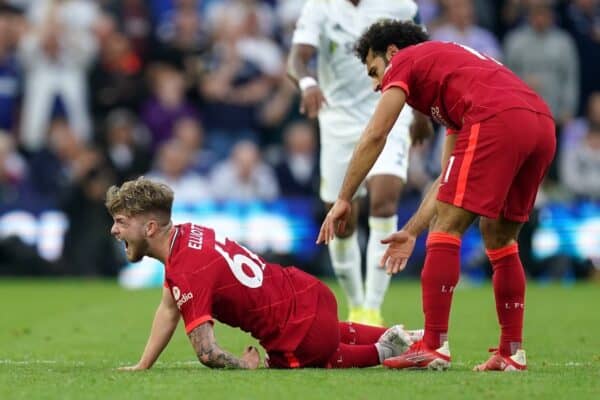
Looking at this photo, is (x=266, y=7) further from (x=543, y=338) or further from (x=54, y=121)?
(x=543, y=338)

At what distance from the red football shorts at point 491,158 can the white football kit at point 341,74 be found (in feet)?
10.8

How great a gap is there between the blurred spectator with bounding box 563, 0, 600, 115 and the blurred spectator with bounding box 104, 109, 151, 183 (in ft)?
21.3

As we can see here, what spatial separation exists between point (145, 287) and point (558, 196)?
5.48m

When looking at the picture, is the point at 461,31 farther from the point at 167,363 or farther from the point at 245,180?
the point at 167,363

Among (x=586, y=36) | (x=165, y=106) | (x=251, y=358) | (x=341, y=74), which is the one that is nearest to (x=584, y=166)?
(x=586, y=36)

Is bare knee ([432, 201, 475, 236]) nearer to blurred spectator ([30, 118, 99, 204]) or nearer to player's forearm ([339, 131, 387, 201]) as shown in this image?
player's forearm ([339, 131, 387, 201])

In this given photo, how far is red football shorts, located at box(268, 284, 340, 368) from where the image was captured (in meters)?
7.73

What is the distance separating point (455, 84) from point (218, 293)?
1737mm

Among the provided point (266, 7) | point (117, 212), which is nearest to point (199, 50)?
point (266, 7)

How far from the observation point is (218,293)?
752 cm

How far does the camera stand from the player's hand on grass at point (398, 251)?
7.62 metres

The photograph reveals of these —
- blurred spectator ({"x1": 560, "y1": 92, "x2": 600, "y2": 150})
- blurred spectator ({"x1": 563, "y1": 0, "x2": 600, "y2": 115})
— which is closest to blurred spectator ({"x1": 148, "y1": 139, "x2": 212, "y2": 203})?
blurred spectator ({"x1": 560, "y1": 92, "x2": 600, "y2": 150})

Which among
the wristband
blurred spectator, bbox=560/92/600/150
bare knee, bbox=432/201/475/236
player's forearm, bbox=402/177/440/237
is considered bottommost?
blurred spectator, bbox=560/92/600/150

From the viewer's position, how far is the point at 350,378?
23.5ft
